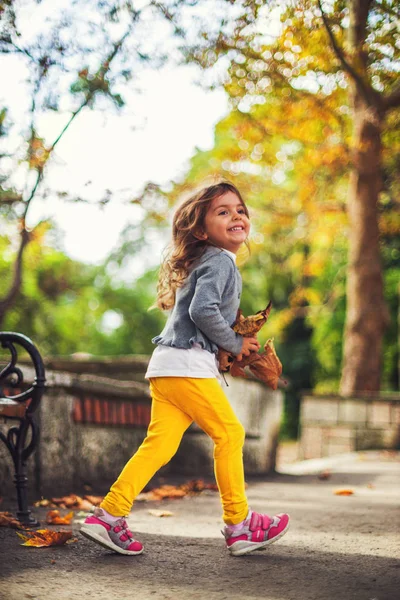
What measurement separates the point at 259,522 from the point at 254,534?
2.2 inches

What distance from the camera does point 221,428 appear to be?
10.1 ft

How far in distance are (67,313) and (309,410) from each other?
2419 cm

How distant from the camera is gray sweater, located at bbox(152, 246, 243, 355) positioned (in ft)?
10.0

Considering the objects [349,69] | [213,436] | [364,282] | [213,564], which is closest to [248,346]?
[213,436]

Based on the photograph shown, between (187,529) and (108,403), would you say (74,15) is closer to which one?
(108,403)

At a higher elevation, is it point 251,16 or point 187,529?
point 251,16

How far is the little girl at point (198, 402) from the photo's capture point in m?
3.02

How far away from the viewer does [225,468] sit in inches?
122

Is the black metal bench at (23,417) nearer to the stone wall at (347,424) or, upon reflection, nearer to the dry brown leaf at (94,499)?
the dry brown leaf at (94,499)

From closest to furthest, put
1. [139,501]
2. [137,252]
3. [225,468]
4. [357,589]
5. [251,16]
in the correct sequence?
1. [357,589]
2. [225,468]
3. [139,501]
4. [251,16]
5. [137,252]

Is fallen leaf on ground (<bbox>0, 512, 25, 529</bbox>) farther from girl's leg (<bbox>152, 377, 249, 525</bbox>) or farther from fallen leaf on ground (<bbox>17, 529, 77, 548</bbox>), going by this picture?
girl's leg (<bbox>152, 377, 249, 525</bbox>)

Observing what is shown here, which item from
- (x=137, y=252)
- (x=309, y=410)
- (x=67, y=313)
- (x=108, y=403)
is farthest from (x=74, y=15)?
(x=137, y=252)

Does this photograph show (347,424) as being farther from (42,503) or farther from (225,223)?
(225,223)

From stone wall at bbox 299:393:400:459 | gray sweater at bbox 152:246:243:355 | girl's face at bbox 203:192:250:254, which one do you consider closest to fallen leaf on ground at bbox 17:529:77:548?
gray sweater at bbox 152:246:243:355
